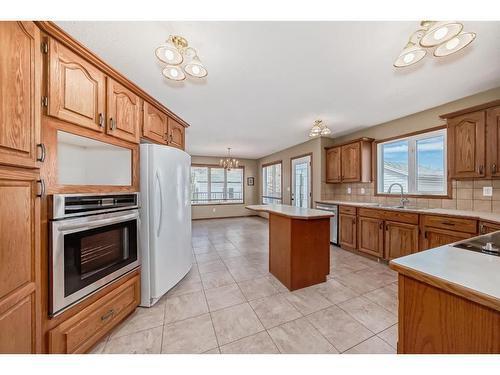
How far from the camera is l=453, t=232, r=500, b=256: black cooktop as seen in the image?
3.20 ft

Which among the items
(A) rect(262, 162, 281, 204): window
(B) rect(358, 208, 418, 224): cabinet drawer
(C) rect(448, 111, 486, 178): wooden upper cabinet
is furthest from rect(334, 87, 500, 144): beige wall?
(A) rect(262, 162, 281, 204): window

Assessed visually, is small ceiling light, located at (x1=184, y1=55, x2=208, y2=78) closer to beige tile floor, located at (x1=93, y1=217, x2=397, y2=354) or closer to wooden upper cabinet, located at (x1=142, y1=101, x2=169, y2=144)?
wooden upper cabinet, located at (x1=142, y1=101, x2=169, y2=144)

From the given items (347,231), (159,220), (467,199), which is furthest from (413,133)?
(159,220)

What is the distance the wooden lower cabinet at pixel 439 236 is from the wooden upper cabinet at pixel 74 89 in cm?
373

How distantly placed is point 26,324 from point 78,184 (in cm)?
84

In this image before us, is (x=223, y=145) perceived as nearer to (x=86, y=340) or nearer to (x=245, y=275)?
(x=245, y=275)

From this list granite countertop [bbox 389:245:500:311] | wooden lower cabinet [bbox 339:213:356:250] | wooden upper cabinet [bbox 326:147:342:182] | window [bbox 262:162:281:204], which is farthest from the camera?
window [bbox 262:162:281:204]

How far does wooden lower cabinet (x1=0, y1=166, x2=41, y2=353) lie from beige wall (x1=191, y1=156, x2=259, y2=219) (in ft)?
19.6

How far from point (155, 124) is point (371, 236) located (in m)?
3.56

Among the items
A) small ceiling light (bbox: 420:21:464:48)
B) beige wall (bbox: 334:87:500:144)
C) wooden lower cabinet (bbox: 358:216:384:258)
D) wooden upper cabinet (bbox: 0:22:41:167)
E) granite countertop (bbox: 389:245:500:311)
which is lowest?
wooden lower cabinet (bbox: 358:216:384:258)

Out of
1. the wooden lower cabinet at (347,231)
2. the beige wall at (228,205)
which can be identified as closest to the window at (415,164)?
the wooden lower cabinet at (347,231)

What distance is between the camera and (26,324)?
0.96 metres
